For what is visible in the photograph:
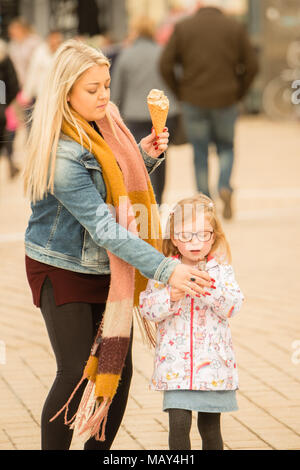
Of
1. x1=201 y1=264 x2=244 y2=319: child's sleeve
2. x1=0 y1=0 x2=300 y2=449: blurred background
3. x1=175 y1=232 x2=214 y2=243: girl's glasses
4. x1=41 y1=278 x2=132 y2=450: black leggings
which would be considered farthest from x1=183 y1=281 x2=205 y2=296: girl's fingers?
x1=0 y1=0 x2=300 y2=449: blurred background

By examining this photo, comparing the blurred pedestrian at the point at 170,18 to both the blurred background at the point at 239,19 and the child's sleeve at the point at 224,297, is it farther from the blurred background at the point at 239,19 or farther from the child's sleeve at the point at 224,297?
the child's sleeve at the point at 224,297

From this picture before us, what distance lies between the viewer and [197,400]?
375cm

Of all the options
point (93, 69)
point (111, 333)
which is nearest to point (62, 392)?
point (111, 333)

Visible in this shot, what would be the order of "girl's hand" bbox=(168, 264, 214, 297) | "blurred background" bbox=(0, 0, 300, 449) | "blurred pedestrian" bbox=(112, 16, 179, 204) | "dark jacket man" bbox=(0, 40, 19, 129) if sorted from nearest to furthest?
"girl's hand" bbox=(168, 264, 214, 297) < "blurred background" bbox=(0, 0, 300, 449) < "blurred pedestrian" bbox=(112, 16, 179, 204) < "dark jacket man" bbox=(0, 40, 19, 129)

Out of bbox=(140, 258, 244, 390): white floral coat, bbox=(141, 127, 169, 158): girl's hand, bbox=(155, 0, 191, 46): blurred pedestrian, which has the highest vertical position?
bbox=(155, 0, 191, 46): blurred pedestrian

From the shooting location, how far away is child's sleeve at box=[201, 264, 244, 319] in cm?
369

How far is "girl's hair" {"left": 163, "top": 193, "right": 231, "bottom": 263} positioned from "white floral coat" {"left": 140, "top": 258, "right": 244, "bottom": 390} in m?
0.05

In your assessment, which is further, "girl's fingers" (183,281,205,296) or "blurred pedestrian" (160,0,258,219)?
"blurred pedestrian" (160,0,258,219)

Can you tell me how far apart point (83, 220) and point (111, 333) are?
41cm

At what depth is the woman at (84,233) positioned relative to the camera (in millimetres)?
3561

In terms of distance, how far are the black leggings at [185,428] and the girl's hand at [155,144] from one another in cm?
95

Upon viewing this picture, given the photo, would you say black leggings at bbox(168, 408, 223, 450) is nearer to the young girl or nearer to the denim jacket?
the young girl

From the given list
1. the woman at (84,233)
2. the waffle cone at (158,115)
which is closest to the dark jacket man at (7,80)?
the waffle cone at (158,115)

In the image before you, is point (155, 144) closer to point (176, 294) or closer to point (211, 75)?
point (176, 294)
